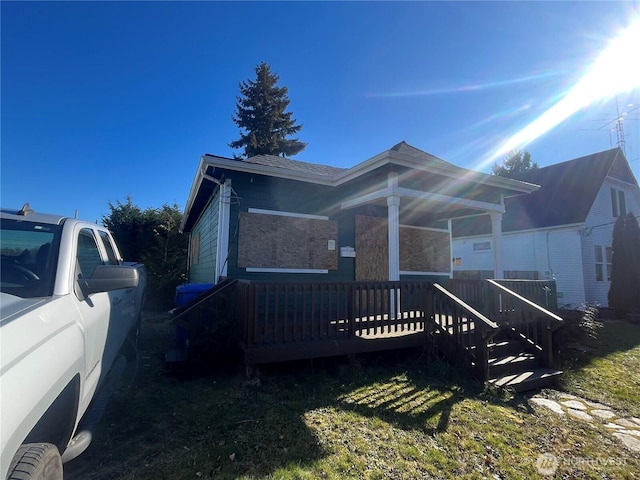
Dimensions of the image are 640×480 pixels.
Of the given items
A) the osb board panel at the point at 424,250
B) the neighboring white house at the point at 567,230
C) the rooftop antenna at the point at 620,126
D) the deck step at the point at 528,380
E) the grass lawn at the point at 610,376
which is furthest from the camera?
the rooftop antenna at the point at 620,126

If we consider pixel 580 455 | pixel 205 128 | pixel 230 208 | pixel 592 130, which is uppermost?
pixel 592 130

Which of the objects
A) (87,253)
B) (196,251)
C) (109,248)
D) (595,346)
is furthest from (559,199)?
(87,253)

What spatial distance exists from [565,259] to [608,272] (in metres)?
2.34

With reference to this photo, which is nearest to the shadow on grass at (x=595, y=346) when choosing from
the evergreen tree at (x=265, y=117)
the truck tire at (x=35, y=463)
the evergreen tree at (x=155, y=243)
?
the truck tire at (x=35, y=463)

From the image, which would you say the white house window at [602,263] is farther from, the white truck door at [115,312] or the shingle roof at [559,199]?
the white truck door at [115,312]

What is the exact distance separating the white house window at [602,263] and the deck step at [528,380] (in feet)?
36.5

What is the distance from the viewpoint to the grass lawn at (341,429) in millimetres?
2479

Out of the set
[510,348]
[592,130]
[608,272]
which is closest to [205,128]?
[510,348]

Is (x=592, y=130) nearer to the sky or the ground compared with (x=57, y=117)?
nearer to the sky

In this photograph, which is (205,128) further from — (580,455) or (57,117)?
(580,455)

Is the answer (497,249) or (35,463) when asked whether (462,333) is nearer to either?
(497,249)

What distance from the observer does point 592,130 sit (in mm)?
15719

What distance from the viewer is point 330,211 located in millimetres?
7480

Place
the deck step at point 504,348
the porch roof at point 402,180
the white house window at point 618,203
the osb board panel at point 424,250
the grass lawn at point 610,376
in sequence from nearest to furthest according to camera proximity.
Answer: the grass lawn at point 610,376 < the deck step at point 504,348 < the porch roof at point 402,180 < the osb board panel at point 424,250 < the white house window at point 618,203
